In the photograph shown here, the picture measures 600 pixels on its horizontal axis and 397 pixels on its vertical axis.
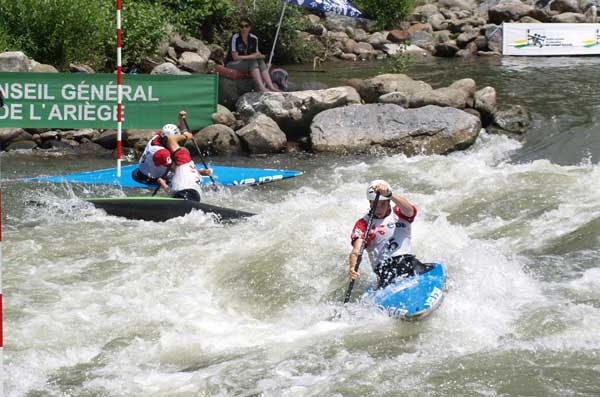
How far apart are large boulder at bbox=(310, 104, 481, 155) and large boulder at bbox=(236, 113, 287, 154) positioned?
0.53 metres

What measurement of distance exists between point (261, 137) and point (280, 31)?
7.75 metres

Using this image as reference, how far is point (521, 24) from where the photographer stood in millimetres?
22594

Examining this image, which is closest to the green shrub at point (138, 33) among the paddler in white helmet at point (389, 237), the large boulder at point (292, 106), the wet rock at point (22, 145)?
the large boulder at point (292, 106)

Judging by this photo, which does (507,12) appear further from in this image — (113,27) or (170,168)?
(170,168)

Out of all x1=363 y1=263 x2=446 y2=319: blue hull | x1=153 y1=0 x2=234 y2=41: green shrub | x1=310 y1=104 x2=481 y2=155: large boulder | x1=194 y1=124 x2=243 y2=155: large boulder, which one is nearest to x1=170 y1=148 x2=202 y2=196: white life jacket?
x1=194 y1=124 x2=243 y2=155: large boulder

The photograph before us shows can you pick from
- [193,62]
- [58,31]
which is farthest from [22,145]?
[193,62]

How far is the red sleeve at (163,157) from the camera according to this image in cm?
1070

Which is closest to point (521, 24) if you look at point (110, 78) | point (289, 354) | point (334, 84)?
point (334, 84)

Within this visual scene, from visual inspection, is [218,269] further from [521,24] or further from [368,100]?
[521,24]

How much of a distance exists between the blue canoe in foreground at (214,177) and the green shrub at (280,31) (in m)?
8.89

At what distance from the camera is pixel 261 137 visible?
1317cm

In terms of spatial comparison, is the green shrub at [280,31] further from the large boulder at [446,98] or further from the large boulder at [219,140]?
the large boulder at [219,140]

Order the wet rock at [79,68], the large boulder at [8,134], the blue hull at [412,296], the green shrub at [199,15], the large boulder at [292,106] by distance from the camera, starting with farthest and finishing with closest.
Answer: the green shrub at [199,15] < the wet rock at [79,68] < the large boulder at [292,106] < the large boulder at [8,134] < the blue hull at [412,296]

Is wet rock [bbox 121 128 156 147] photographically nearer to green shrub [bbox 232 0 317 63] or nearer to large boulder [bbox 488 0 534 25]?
green shrub [bbox 232 0 317 63]
